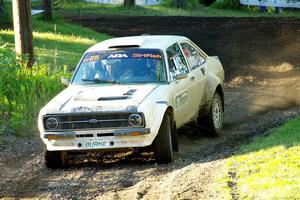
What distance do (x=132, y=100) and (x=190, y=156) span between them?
4.60 ft

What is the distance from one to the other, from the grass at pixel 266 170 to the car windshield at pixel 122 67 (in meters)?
1.66

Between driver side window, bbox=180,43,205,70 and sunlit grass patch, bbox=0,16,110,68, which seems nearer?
driver side window, bbox=180,43,205,70

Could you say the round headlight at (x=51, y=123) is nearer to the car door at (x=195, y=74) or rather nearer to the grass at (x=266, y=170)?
the grass at (x=266, y=170)

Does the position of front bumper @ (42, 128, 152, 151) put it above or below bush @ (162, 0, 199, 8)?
above

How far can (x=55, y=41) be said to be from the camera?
81.2 feet

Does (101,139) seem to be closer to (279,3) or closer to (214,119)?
(214,119)

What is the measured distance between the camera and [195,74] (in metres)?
12.8

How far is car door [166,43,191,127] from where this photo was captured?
1172cm

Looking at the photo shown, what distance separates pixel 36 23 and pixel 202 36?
5688mm

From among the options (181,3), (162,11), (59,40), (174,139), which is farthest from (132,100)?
(181,3)

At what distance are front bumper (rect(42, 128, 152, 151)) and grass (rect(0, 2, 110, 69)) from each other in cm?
812

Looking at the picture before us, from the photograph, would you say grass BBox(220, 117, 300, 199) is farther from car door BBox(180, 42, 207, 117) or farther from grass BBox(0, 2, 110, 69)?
grass BBox(0, 2, 110, 69)

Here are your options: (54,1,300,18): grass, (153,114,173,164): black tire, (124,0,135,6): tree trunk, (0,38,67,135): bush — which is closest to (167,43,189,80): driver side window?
(153,114,173,164): black tire

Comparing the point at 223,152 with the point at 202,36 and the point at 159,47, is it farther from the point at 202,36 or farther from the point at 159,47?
the point at 202,36
